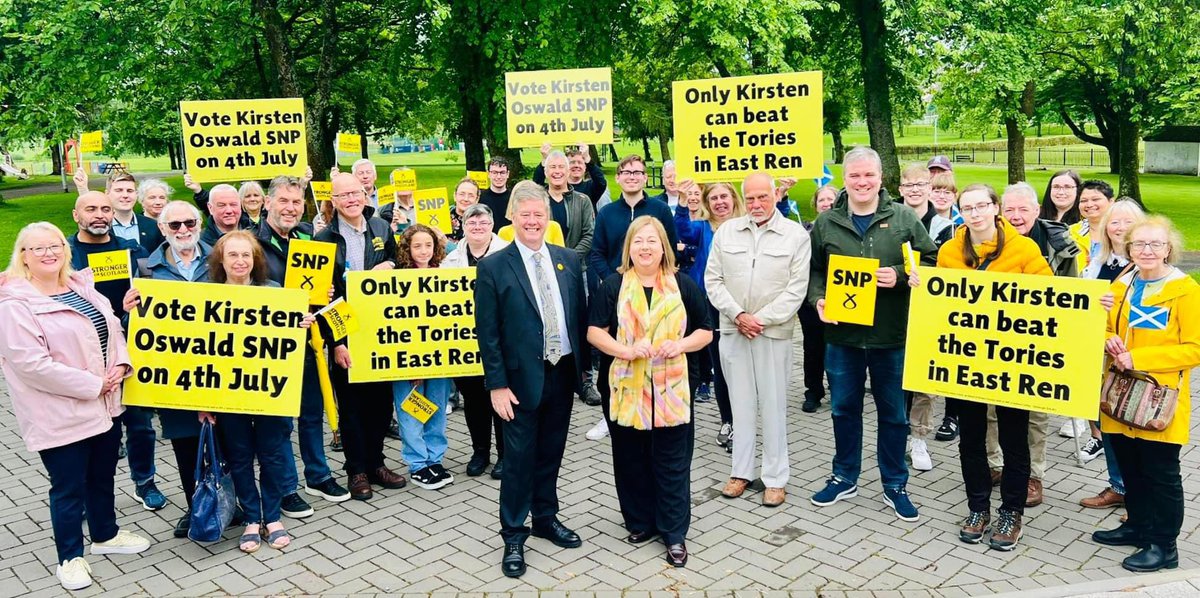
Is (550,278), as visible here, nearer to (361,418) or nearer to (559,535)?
(559,535)

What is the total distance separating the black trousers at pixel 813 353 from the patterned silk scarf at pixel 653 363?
363 centimetres

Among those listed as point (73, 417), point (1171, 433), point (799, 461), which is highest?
point (73, 417)

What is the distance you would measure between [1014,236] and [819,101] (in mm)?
2166

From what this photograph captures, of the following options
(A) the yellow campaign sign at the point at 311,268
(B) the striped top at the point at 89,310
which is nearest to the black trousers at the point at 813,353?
(A) the yellow campaign sign at the point at 311,268

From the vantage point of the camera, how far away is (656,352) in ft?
19.3

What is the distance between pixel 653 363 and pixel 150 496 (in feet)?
13.3

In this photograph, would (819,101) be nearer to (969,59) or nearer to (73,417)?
(73,417)

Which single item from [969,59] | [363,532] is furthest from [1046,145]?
[363,532]

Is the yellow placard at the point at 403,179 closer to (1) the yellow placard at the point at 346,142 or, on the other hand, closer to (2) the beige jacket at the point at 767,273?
(1) the yellow placard at the point at 346,142

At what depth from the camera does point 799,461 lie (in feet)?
26.2

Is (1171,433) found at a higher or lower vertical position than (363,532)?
higher

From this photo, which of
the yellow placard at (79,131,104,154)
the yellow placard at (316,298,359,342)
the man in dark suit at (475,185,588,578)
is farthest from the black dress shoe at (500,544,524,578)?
the yellow placard at (79,131,104,154)

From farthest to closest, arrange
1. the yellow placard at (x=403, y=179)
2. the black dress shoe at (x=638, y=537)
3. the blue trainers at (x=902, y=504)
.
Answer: the yellow placard at (x=403, y=179)
the blue trainers at (x=902, y=504)
the black dress shoe at (x=638, y=537)

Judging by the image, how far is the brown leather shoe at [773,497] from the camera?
700 centimetres
